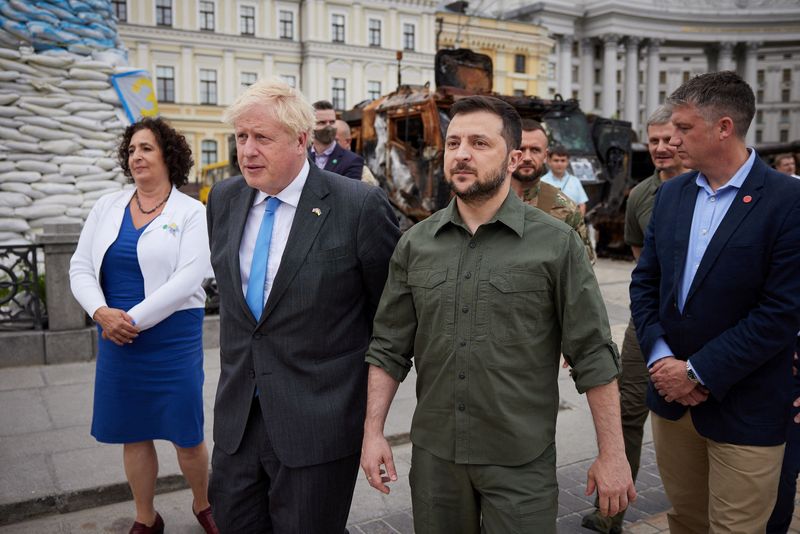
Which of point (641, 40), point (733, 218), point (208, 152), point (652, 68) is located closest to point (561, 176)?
point (733, 218)

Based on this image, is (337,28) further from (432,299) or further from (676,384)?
(432,299)

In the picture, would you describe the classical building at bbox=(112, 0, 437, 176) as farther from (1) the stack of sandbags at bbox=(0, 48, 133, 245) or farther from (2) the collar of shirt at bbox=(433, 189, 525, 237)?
(2) the collar of shirt at bbox=(433, 189, 525, 237)

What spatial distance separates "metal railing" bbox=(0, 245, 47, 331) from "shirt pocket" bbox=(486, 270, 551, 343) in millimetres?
5695

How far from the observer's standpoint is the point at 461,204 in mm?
2521

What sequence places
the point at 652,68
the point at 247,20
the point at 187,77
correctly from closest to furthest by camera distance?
the point at 187,77 → the point at 247,20 → the point at 652,68

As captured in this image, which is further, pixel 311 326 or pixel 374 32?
pixel 374 32

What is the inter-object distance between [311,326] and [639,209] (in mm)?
2430

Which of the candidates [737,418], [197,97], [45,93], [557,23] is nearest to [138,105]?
[45,93]

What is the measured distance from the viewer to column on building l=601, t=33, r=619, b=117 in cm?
7838

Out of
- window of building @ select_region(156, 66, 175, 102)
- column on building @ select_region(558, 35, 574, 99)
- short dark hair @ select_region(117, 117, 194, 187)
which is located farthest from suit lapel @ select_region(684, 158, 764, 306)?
column on building @ select_region(558, 35, 574, 99)

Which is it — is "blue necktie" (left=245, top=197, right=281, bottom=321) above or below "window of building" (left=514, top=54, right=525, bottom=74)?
below

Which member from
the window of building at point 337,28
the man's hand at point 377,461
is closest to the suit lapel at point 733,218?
the man's hand at point 377,461

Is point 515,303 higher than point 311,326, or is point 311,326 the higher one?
point 515,303

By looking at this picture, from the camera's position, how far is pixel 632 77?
7975cm
